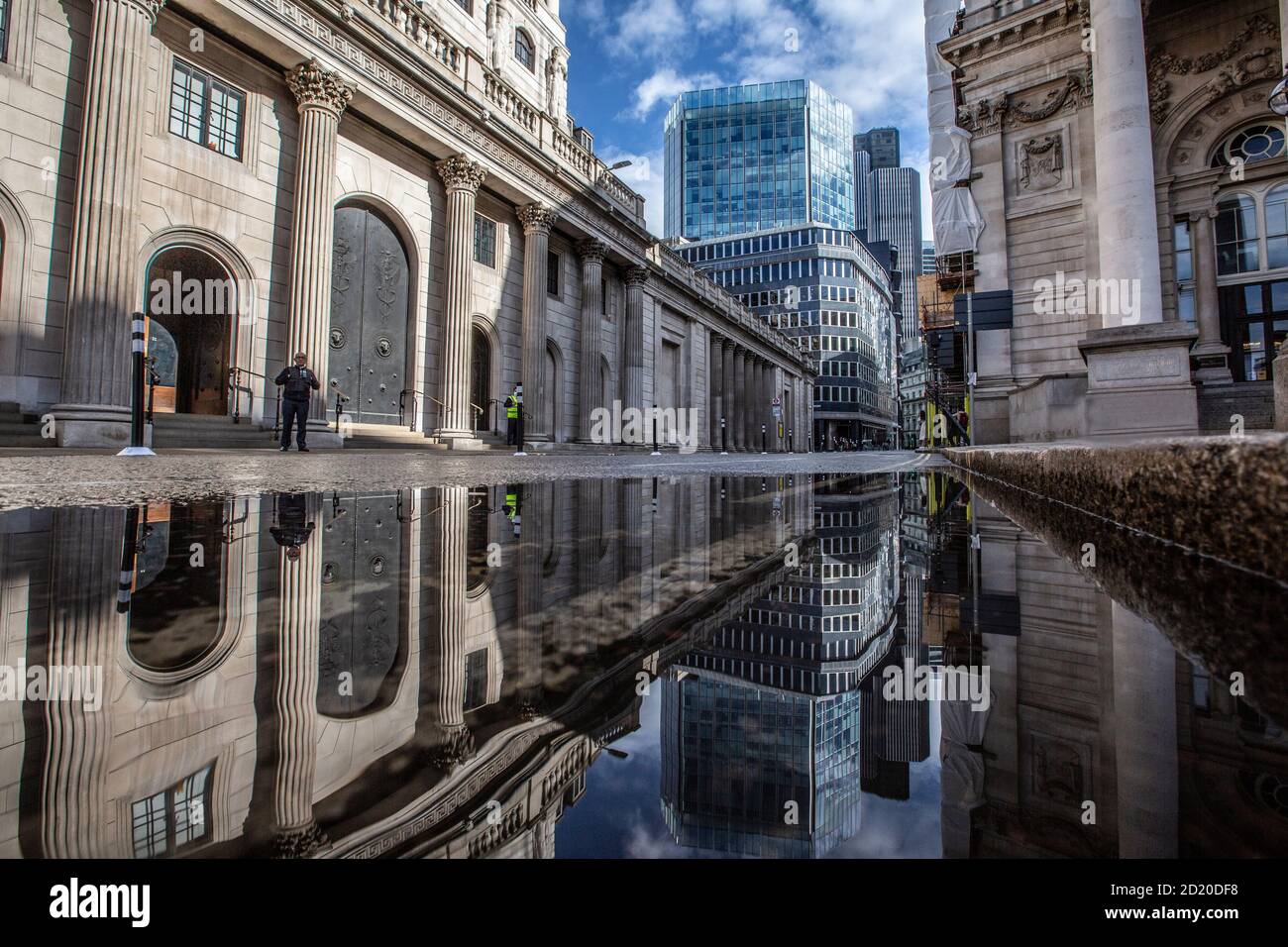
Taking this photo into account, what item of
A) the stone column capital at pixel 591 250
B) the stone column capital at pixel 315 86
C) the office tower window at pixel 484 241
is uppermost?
the stone column capital at pixel 591 250

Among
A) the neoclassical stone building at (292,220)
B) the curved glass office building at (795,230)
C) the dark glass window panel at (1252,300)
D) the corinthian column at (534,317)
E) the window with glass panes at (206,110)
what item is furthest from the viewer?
the curved glass office building at (795,230)

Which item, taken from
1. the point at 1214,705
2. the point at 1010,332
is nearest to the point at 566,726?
the point at 1214,705

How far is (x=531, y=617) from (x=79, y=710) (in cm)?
67

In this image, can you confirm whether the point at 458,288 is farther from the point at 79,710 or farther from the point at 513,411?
the point at 79,710

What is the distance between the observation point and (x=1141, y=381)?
9.09 m

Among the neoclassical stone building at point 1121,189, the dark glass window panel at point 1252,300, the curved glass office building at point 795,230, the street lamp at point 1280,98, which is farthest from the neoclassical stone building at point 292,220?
the curved glass office building at point 795,230

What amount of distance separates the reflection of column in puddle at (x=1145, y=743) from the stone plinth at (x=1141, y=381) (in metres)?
9.82

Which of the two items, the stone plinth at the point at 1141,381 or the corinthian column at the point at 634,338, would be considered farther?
the corinthian column at the point at 634,338

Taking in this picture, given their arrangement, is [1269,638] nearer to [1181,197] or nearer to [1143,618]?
[1143,618]

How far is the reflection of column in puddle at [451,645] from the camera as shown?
2.21 ft

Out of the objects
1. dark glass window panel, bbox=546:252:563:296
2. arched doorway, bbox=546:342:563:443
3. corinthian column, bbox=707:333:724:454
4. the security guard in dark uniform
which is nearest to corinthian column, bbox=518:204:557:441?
arched doorway, bbox=546:342:563:443

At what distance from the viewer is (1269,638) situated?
3.17ft

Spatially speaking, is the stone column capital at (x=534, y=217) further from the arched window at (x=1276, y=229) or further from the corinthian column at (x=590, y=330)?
the arched window at (x=1276, y=229)

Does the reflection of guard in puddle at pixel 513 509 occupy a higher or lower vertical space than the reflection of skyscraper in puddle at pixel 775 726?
higher
